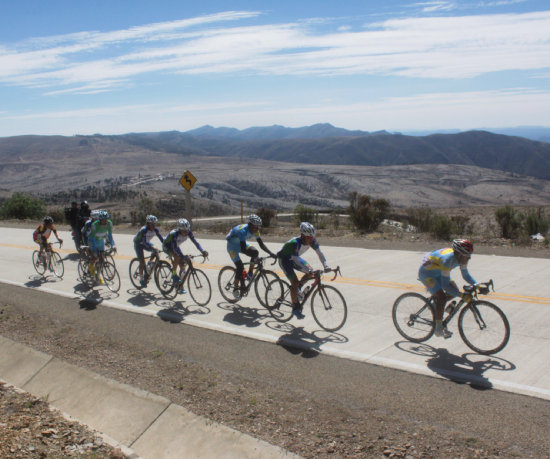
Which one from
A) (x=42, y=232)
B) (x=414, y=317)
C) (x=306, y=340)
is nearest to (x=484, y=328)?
(x=414, y=317)

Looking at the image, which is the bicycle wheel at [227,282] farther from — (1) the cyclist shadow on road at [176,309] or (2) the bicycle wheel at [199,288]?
(1) the cyclist shadow on road at [176,309]

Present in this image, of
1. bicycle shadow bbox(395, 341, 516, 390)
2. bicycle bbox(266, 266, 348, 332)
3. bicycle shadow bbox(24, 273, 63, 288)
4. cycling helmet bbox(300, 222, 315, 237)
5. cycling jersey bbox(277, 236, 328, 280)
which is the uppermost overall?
cycling helmet bbox(300, 222, 315, 237)

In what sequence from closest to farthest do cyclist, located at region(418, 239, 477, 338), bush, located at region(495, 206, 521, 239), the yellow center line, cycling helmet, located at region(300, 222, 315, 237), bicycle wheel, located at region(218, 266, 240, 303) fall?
cyclist, located at region(418, 239, 477, 338), cycling helmet, located at region(300, 222, 315, 237), the yellow center line, bicycle wheel, located at region(218, 266, 240, 303), bush, located at region(495, 206, 521, 239)

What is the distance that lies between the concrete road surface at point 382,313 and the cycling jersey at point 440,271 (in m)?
0.93

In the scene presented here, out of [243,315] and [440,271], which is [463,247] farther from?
[243,315]

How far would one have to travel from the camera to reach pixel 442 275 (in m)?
7.30

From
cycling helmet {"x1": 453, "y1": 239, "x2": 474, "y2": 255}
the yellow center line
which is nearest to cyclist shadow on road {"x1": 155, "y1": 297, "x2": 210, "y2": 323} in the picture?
the yellow center line

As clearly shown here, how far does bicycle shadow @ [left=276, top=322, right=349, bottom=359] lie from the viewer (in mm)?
7776

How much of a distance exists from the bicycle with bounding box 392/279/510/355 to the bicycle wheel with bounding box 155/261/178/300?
17.4 ft

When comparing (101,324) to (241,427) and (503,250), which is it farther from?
(503,250)

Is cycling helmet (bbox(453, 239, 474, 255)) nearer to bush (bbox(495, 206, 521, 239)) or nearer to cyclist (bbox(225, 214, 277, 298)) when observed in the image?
cyclist (bbox(225, 214, 277, 298))

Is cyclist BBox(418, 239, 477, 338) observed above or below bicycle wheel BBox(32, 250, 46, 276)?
above

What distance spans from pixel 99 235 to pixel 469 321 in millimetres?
8616

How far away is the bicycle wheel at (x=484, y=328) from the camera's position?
7095 millimetres
